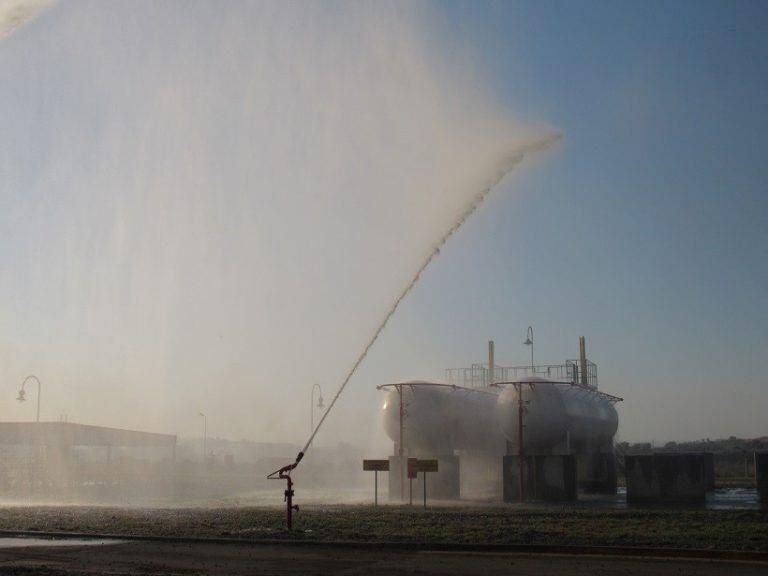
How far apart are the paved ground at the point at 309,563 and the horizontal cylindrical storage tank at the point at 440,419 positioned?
95.3ft

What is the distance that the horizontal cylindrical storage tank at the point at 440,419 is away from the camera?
167ft

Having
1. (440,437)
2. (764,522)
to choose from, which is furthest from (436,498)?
(764,522)

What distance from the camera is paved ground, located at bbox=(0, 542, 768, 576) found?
56.6ft

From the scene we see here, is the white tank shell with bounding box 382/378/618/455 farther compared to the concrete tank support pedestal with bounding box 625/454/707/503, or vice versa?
the white tank shell with bounding box 382/378/618/455

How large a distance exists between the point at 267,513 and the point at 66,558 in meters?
12.6

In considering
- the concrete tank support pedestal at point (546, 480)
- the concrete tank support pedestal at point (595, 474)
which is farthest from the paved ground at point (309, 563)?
the concrete tank support pedestal at point (595, 474)

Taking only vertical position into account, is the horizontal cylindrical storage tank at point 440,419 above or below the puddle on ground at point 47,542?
above

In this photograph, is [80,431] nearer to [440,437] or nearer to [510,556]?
[440,437]

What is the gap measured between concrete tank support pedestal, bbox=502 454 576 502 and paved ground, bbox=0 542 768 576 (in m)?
25.2

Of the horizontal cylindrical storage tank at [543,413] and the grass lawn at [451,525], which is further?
the horizontal cylindrical storage tank at [543,413]

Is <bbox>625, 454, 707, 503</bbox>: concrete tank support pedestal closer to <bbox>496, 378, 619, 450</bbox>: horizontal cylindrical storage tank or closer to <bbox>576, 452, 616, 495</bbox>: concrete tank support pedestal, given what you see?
<bbox>496, 378, 619, 450</bbox>: horizontal cylindrical storage tank

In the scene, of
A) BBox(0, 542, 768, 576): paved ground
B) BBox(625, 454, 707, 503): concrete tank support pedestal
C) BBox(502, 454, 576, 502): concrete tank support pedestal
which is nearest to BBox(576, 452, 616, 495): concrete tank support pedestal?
BBox(502, 454, 576, 502): concrete tank support pedestal

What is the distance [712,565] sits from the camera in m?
18.1

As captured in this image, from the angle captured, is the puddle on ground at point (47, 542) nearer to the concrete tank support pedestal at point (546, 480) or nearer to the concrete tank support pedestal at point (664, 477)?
the concrete tank support pedestal at point (546, 480)
